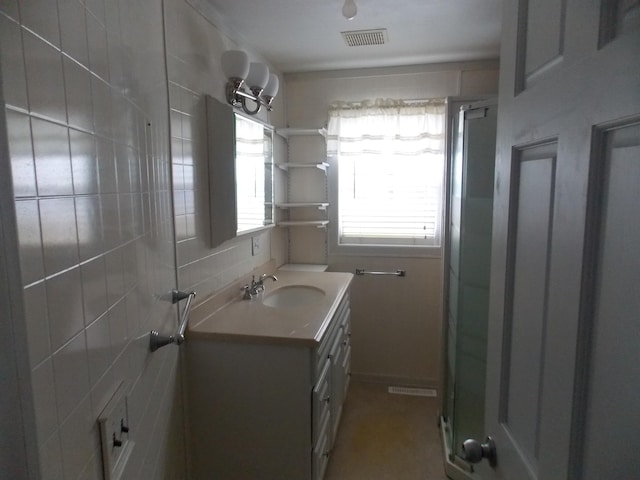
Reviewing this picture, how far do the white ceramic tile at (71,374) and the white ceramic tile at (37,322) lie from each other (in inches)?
1.7

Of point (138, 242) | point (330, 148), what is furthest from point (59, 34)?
point (330, 148)

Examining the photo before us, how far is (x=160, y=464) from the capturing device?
1370mm

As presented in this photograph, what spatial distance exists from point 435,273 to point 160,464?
2.19 metres

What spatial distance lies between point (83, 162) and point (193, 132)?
1095 millimetres

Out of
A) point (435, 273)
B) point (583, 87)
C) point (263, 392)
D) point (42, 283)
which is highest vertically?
point (583, 87)

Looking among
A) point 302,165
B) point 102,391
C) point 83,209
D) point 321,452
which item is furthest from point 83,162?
point 302,165

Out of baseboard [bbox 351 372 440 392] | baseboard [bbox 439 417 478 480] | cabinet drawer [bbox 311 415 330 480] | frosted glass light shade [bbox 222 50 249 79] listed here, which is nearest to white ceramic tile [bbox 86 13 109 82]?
frosted glass light shade [bbox 222 50 249 79]

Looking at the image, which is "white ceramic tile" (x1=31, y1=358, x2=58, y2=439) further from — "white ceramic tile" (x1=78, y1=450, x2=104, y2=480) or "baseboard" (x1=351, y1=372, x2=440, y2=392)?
"baseboard" (x1=351, y1=372, x2=440, y2=392)

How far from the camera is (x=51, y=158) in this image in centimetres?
62

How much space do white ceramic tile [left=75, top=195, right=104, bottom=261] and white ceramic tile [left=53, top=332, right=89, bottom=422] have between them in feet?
0.51

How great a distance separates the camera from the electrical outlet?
790 mm

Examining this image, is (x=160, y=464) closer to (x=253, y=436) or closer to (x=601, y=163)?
(x=253, y=436)

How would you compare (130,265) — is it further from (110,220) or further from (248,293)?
(248,293)

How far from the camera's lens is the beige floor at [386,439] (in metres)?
2.13
